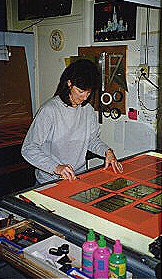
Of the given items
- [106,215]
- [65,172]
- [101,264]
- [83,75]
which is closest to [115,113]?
[83,75]

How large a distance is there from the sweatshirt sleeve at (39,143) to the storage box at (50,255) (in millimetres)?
698

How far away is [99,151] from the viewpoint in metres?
2.40

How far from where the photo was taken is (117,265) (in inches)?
43.7

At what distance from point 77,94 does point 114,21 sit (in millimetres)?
1624

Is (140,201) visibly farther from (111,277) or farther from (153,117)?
(153,117)

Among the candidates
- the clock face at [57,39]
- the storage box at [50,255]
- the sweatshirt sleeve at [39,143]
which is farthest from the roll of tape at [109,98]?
the storage box at [50,255]

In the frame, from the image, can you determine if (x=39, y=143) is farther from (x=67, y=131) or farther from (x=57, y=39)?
(x=57, y=39)

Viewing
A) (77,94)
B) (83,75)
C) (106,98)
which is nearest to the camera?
(83,75)

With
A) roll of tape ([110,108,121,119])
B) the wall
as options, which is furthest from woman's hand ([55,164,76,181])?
roll of tape ([110,108,121,119])

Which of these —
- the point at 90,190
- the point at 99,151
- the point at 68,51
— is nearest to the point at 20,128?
the point at 68,51

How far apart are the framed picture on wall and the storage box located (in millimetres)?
2486

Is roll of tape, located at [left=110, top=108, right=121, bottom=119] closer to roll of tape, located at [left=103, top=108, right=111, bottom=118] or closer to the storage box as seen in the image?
roll of tape, located at [left=103, top=108, right=111, bottom=118]

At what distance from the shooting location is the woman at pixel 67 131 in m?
2.07

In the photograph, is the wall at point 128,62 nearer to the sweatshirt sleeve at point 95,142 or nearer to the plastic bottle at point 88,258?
the sweatshirt sleeve at point 95,142
